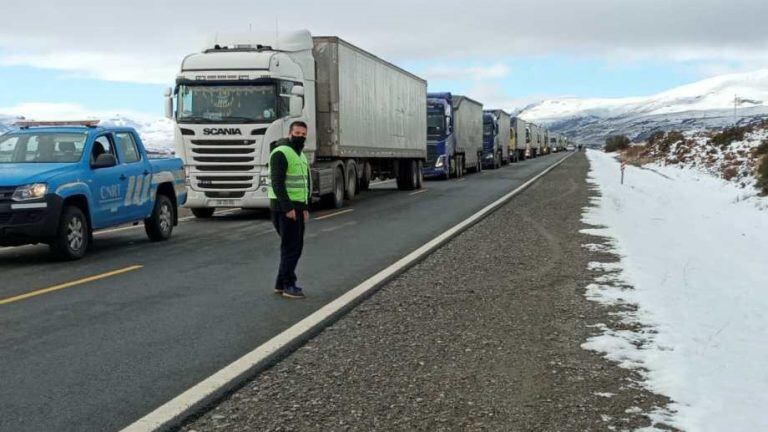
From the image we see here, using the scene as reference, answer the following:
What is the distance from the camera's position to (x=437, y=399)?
4305 millimetres

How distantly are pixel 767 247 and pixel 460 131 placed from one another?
24.2m

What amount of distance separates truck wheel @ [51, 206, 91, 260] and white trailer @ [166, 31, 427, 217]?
4918mm

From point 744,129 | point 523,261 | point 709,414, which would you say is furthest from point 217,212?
point 744,129

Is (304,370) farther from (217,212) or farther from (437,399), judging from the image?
(217,212)

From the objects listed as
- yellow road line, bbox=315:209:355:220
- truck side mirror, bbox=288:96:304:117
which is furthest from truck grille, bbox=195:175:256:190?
yellow road line, bbox=315:209:355:220

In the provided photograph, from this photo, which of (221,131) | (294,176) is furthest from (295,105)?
(294,176)

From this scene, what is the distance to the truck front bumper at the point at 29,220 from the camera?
878 cm

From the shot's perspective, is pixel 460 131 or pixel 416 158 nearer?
pixel 416 158

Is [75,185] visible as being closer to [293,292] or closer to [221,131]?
[293,292]

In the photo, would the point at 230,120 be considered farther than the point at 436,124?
No

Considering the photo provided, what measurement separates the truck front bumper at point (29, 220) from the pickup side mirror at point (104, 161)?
0.89 meters

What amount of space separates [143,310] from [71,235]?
350cm

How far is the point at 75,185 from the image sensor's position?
9.41m

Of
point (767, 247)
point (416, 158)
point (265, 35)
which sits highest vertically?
point (265, 35)
